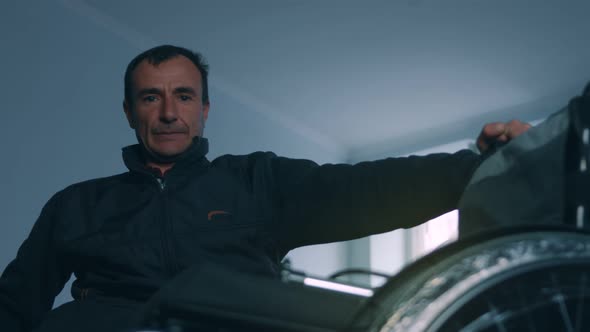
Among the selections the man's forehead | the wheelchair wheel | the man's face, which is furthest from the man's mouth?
the wheelchair wheel

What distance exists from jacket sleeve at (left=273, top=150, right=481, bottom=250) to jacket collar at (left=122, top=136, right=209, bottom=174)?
0.16 m

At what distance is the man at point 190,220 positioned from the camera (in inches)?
28.3

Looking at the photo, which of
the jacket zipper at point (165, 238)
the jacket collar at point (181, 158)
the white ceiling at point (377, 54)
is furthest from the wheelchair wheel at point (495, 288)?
the white ceiling at point (377, 54)

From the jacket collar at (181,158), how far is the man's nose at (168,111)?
0.20ft

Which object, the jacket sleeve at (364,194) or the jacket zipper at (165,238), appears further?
the jacket zipper at (165,238)

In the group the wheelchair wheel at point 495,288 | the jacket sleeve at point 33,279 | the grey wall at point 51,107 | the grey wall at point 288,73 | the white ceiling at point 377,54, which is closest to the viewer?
the wheelchair wheel at point 495,288

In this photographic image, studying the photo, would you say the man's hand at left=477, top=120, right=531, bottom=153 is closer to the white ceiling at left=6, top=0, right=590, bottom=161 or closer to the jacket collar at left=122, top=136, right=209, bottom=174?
the jacket collar at left=122, top=136, right=209, bottom=174

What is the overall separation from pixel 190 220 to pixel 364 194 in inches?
11.0

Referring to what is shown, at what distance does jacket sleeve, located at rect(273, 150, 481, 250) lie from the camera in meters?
0.67

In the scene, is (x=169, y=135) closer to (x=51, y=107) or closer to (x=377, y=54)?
(x=51, y=107)

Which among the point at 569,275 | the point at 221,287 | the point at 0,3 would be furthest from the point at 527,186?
the point at 0,3

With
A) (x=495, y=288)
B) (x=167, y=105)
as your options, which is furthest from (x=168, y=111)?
(x=495, y=288)

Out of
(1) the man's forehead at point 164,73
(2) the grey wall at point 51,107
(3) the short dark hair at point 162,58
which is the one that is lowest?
(1) the man's forehead at point 164,73

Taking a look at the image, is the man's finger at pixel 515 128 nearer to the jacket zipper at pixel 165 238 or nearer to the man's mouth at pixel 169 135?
the jacket zipper at pixel 165 238
